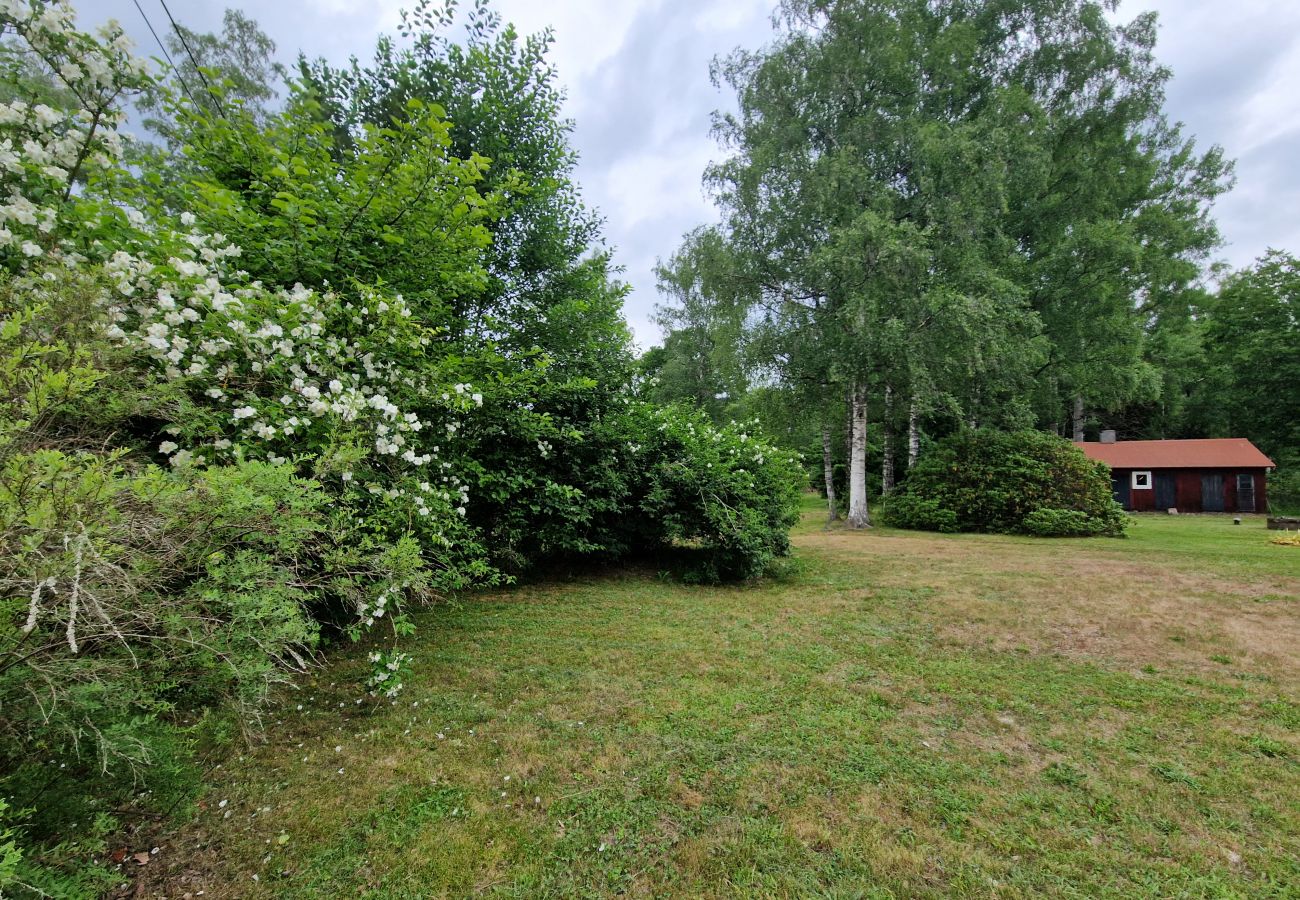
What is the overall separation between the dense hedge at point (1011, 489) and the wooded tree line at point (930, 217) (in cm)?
94

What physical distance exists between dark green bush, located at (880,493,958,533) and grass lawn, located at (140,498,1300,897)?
750 centimetres

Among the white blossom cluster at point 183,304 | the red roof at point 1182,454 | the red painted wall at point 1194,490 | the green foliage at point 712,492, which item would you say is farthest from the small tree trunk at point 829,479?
the white blossom cluster at point 183,304

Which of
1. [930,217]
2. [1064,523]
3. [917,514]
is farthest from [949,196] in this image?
[1064,523]

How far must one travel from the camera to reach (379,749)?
2596 mm

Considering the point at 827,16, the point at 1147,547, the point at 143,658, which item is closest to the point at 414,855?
the point at 143,658

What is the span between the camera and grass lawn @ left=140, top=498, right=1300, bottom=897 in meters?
1.84

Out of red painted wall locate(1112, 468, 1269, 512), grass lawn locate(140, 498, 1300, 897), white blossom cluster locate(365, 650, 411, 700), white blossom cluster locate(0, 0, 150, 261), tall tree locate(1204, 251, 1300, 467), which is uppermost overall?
tall tree locate(1204, 251, 1300, 467)

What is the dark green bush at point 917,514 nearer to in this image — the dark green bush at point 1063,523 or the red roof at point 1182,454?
the dark green bush at point 1063,523

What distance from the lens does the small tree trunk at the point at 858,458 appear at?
40.3 ft

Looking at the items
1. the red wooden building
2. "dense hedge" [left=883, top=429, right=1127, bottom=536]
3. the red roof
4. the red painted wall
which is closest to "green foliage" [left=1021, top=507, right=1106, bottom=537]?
"dense hedge" [left=883, top=429, right=1127, bottom=536]

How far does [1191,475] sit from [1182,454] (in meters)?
0.81

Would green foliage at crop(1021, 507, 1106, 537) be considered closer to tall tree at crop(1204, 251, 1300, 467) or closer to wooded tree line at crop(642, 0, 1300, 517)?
wooded tree line at crop(642, 0, 1300, 517)

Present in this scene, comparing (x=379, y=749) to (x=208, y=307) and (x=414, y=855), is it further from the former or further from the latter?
(x=208, y=307)

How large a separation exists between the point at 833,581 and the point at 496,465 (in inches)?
170
